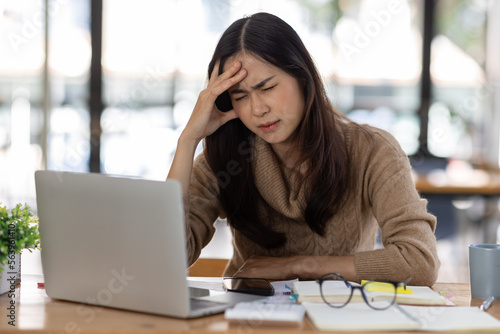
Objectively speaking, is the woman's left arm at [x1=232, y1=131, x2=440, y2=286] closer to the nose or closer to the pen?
the pen

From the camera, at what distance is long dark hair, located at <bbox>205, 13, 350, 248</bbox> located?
1.64 meters

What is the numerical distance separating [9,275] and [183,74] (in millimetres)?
5113

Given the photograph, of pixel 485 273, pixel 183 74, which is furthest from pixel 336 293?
pixel 183 74

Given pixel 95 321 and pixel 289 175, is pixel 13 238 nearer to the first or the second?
pixel 95 321

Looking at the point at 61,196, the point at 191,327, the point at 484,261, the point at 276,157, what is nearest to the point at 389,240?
the point at 484,261

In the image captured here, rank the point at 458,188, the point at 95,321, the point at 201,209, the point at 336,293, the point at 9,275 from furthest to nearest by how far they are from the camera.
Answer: the point at 458,188 → the point at 201,209 → the point at 9,275 → the point at 336,293 → the point at 95,321

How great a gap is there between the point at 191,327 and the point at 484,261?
692mm

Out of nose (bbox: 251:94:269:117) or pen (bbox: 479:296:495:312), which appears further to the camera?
nose (bbox: 251:94:269:117)

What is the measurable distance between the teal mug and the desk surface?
9cm

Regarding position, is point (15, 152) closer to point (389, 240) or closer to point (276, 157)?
point (276, 157)

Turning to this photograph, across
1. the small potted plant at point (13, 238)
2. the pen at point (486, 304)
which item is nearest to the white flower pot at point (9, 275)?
the small potted plant at point (13, 238)

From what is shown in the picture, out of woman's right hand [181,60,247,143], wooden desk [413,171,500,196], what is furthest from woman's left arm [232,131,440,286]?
wooden desk [413,171,500,196]

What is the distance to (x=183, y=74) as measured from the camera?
248 inches

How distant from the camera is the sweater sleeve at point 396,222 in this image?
1.47m
